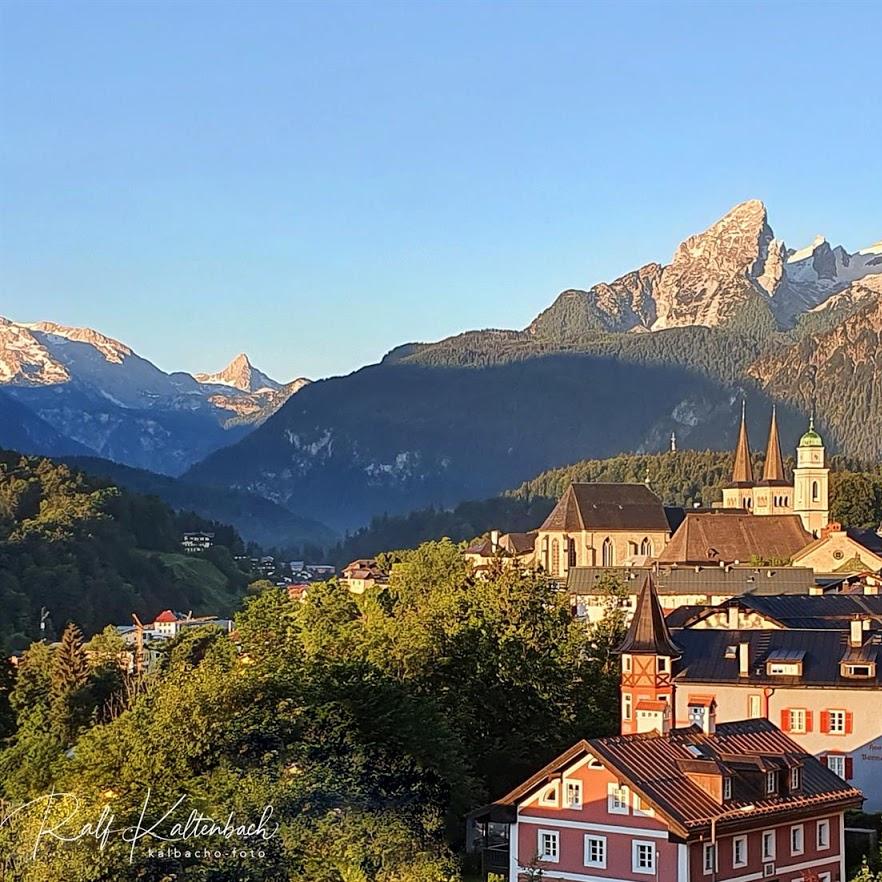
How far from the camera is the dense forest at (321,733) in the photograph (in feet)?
165

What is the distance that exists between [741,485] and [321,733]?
5243 inches

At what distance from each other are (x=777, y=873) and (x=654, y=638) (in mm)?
16349

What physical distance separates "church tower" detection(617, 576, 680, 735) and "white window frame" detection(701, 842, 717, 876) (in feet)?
51.6

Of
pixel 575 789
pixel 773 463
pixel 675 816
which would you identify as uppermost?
pixel 773 463

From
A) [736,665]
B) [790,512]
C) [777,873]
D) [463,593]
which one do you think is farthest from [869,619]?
[790,512]

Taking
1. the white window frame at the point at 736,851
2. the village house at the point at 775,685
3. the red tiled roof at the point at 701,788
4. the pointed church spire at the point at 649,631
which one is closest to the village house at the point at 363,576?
the village house at the point at 775,685

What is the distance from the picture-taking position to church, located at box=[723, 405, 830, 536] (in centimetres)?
16575

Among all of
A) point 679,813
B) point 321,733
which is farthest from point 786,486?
point 679,813

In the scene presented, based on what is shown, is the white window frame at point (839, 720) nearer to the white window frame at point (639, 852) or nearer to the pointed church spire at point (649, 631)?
the pointed church spire at point (649, 631)

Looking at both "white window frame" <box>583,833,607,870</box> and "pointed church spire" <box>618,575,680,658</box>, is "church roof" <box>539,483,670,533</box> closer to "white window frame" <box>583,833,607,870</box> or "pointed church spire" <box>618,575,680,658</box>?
"pointed church spire" <box>618,575,680,658</box>

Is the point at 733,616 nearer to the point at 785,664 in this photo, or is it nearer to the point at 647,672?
the point at 785,664

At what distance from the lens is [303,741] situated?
57.3 m

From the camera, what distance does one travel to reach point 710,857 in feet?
173

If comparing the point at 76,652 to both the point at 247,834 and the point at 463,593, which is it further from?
the point at 247,834
